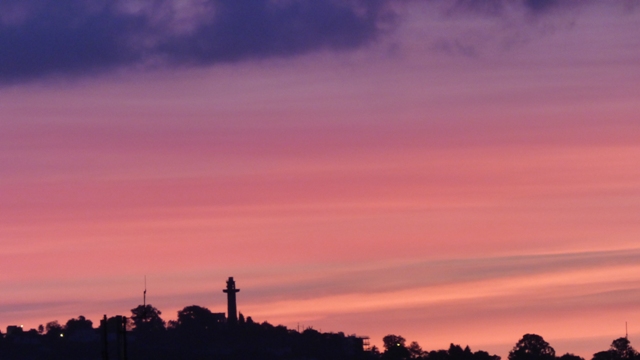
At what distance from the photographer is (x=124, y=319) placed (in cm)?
8094

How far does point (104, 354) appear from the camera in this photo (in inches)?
3275

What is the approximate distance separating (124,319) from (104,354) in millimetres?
3387
